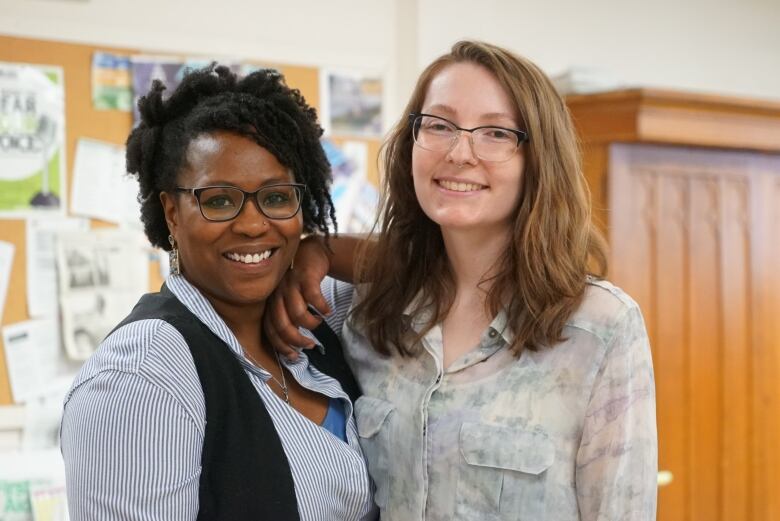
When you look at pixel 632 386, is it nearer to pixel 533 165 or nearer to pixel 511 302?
pixel 511 302

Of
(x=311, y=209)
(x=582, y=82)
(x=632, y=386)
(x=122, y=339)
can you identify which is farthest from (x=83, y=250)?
(x=632, y=386)

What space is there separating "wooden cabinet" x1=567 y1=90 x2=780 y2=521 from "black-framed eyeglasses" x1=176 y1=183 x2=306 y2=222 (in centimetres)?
133

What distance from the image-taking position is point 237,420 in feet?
3.83

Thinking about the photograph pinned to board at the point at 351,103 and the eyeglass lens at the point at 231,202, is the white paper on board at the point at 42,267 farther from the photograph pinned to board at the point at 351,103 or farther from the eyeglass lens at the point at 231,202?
the eyeglass lens at the point at 231,202

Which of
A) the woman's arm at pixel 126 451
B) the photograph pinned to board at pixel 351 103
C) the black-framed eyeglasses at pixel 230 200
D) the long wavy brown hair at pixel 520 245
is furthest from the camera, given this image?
the photograph pinned to board at pixel 351 103

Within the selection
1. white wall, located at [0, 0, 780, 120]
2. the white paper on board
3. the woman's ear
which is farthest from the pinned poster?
the woman's ear

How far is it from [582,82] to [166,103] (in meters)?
1.49

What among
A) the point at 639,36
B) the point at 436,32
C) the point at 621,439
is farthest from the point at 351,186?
the point at 621,439

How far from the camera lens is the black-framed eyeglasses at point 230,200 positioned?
4.03 feet

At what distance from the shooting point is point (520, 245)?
1382 millimetres

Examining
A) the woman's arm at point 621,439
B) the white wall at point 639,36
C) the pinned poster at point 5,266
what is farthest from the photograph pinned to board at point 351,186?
the woman's arm at point 621,439

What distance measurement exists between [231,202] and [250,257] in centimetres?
9

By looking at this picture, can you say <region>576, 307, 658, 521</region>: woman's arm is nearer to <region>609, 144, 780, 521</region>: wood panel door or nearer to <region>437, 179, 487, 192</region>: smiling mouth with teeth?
<region>437, 179, 487, 192</region>: smiling mouth with teeth

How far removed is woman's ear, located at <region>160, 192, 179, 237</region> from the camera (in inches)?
50.4
